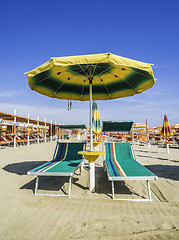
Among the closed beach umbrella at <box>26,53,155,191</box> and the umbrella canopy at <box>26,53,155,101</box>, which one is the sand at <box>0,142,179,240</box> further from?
the umbrella canopy at <box>26,53,155,101</box>

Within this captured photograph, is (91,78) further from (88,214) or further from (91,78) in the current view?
(88,214)

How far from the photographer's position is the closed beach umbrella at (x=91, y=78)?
2218 mm

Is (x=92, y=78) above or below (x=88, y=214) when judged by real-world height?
above

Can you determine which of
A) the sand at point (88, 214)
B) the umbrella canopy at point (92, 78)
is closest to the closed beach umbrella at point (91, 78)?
the umbrella canopy at point (92, 78)

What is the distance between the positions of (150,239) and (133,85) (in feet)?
10.3

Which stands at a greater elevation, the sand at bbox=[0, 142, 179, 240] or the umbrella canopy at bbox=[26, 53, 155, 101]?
the umbrella canopy at bbox=[26, 53, 155, 101]

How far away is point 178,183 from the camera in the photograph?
3184 mm

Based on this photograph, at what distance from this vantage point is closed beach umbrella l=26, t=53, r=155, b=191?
222cm

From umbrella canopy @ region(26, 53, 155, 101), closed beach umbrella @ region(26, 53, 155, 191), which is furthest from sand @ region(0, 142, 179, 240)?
umbrella canopy @ region(26, 53, 155, 101)

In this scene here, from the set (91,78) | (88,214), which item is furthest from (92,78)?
(88,214)

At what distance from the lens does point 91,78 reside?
3.26m

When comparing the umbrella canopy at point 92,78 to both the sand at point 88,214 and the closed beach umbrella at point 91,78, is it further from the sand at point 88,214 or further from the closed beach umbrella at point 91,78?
the sand at point 88,214

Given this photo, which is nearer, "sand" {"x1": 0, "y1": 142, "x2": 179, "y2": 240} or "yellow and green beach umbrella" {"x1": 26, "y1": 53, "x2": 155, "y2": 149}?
"sand" {"x1": 0, "y1": 142, "x2": 179, "y2": 240}

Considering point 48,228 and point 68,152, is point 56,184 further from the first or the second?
point 48,228
